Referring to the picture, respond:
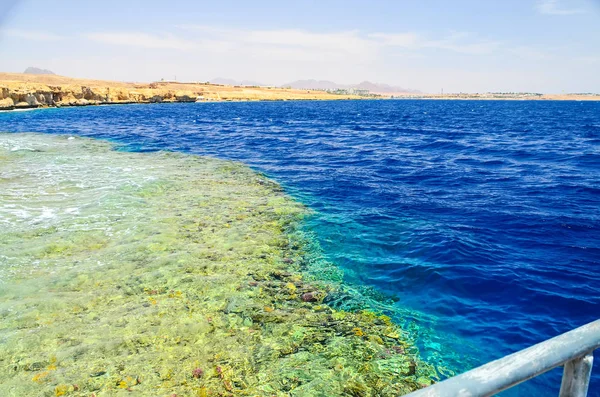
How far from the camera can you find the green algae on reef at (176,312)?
20.4 ft

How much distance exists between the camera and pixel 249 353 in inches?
267

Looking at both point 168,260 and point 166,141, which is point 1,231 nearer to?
point 168,260

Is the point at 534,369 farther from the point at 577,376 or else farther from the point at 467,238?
the point at 467,238

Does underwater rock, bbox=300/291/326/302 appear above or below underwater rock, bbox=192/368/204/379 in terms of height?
above

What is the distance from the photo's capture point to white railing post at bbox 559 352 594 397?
75.2 inches

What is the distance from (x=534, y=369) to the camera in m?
1.75

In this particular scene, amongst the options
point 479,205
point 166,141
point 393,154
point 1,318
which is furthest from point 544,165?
point 166,141

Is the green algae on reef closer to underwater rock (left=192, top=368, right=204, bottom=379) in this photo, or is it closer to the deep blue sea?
underwater rock (left=192, top=368, right=204, bottom=379)

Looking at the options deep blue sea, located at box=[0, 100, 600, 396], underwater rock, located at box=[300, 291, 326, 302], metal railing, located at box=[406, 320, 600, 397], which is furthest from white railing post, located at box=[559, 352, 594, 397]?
underwater rock, located at box=[300, 291, 326, 302]

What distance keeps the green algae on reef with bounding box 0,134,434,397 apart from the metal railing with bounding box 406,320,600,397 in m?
4.68

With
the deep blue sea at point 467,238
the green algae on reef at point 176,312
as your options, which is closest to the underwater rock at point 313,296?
the green algae on reef at point 176,312

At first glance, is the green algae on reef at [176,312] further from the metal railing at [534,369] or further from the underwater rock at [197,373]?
the metal railing at [534,369]

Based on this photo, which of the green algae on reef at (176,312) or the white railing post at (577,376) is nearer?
the white railing post at (577,376)

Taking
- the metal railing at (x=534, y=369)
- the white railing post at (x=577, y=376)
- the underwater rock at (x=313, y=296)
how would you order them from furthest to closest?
the underwater rock at (x=313, y=296)
the white railing post at (x=577, y=376)
the metal railing at (x=534, y=369)
